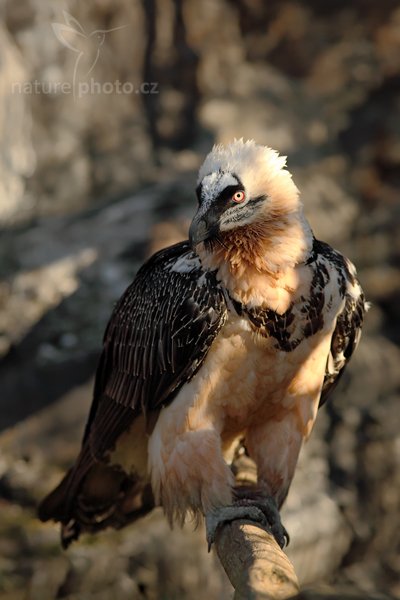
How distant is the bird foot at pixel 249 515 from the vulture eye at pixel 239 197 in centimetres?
147

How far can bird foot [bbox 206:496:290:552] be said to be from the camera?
4.36 meters

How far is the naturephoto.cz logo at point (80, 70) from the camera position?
9.43m

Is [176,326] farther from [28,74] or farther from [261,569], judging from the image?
[28,74]

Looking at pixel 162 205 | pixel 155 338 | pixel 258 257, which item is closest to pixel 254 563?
pixel 258 257

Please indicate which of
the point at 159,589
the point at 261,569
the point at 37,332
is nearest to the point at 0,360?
the point at 37,332

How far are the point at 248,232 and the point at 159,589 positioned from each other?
13.9ft

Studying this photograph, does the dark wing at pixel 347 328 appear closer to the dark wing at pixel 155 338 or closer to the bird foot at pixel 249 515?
the dark wing at pixel 155 338

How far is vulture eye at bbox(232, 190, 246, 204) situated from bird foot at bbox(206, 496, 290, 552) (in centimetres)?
147

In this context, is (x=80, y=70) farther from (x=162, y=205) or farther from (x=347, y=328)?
(x=347, y=328)

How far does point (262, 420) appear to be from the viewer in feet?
15.8

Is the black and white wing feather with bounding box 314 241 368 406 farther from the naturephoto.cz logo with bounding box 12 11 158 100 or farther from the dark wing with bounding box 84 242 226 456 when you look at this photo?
the naturephoto.cz logo with bounding box 12 11 158 100

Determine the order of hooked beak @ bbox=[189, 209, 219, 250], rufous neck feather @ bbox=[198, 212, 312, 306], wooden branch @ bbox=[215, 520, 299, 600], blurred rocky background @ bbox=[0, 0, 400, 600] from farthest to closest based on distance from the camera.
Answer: blurred rocky background @ bbox=[0, 0, 400, 600], rufous neck feather @ bbox=[198, 212, 312, 306], hooked beak @ bbox=[189, 209, 219, 250], wooden branch @ bbox=[215, 520, 299, 600]

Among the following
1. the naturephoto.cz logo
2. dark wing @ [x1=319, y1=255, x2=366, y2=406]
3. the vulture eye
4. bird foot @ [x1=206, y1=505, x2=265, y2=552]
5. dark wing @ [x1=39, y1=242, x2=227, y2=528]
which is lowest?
bird foot @ [x1=206, y1=505, x2=265, y2=552]
